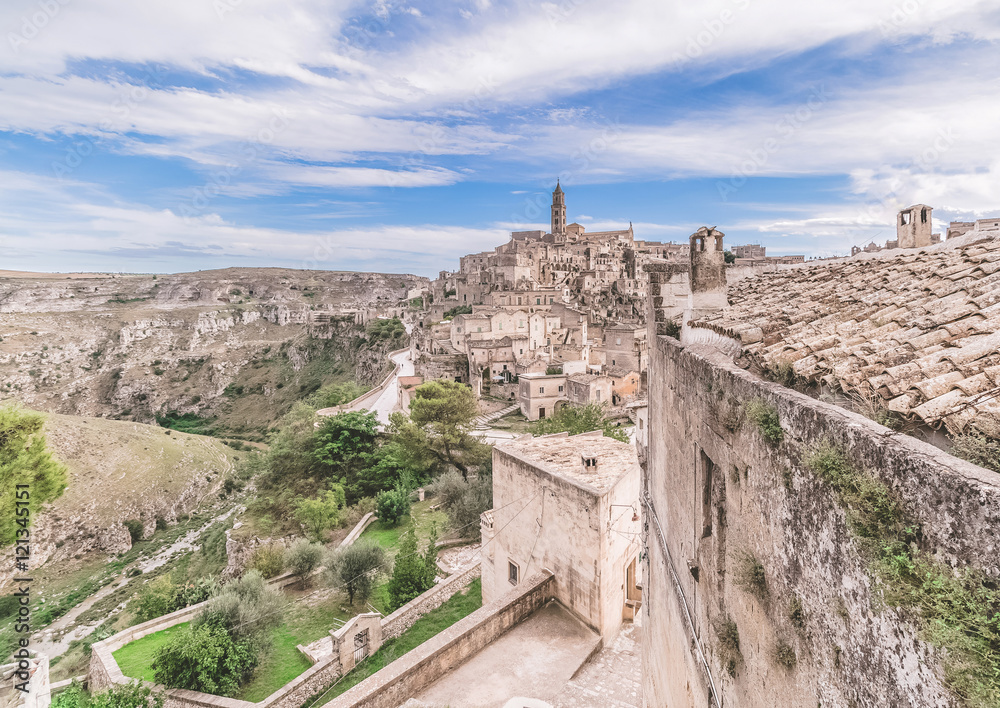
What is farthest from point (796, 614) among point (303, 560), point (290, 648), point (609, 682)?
point (303, 560)

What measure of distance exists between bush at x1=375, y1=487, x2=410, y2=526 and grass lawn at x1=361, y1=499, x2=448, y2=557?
283 millimetres

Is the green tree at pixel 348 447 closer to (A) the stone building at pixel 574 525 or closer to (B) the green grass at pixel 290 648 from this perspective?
(B) the green grass at pixel 290 648

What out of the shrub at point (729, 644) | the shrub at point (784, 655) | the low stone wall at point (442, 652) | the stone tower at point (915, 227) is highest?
the stone tower at point (915, 227)

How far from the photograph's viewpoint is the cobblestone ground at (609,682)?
8195 millimetres

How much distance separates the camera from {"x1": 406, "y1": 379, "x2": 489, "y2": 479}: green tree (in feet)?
97.2

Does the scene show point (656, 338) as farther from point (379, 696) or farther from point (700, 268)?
point (379, 696)

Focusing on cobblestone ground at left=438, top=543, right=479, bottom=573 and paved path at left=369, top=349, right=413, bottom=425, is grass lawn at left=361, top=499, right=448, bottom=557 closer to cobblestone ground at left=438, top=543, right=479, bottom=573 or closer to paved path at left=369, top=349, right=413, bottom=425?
cobblestone ground at left=438, top=543, right=479, bottom=573

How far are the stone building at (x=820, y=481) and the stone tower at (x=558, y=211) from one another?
3316 inches

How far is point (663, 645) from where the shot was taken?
18.6ft

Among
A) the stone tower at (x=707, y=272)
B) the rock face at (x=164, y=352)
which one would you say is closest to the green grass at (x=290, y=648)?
the stone tower at (x=707, y=272)

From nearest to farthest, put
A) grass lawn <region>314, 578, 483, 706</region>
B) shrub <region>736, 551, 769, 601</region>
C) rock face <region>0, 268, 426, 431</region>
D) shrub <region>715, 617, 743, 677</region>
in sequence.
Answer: shrub <region>736, 551, 769, 601</region>
shrub <region>715, 617, 743, 677</region>
grass lawn <region>314, 578, 483, 706</region>
rock face <region>0, 268, 426, 431</region>

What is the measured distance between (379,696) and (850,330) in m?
7.26

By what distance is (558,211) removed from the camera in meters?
86.9

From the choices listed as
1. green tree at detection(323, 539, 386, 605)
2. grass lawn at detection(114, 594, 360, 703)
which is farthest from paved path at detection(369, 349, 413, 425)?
grass lawn at detection(114, 594, 360, 703)
